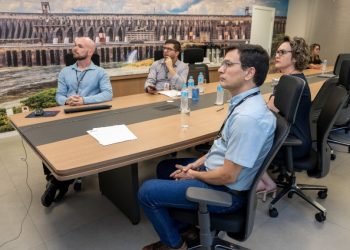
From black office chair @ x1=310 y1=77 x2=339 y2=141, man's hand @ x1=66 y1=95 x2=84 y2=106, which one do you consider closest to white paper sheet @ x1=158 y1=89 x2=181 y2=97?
man's hand @ x1=66 y1=95 x2=84 y2=106

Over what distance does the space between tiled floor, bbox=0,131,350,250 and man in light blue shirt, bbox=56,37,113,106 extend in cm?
83

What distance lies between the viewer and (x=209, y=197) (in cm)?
119

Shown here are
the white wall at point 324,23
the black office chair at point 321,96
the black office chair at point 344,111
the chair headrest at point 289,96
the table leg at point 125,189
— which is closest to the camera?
the chair headrest at point 289,96

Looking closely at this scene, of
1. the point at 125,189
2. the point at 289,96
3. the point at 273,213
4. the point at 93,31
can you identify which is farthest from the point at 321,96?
the point at 93,31

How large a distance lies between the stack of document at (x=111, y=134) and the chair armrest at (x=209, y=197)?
0.67 m

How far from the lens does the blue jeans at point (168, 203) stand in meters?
1.36

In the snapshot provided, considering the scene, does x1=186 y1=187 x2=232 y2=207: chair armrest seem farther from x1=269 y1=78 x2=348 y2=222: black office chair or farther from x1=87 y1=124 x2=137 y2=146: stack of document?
x1=269 y1=78 x2=348 y2=222: black office chair

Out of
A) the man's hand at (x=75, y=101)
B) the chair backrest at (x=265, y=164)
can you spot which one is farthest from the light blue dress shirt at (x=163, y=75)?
the chair backrest at (x=265, y=164)

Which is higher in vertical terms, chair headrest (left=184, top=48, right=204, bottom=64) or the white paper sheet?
chair headrest (left=184, top=48, right=204, bottom=64)

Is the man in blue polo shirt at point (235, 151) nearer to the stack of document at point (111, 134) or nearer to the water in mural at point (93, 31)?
the stack of document at point (111, 134)

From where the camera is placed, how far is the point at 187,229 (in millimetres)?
1604

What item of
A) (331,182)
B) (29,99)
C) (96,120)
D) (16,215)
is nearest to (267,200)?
(331,182)

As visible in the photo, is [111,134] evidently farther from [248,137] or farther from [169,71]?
[169,71]

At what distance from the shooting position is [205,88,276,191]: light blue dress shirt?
1.20 metres
